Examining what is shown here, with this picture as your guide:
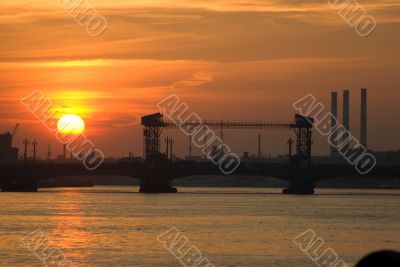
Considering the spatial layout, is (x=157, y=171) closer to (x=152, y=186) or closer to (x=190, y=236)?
(x=152, y=186)

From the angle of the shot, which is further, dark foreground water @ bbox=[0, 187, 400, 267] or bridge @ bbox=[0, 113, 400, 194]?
bridge @ bbox=[0, 113, 400, 194]

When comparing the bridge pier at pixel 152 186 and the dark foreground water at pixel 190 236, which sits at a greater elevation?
the bridge pier at pixel 152 186

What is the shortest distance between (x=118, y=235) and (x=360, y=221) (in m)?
36.0

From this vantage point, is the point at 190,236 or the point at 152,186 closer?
the point at 190,236

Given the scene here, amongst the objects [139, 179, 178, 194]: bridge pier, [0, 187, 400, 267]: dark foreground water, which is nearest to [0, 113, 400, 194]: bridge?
[139, 179, 178, 194]: bridge pier

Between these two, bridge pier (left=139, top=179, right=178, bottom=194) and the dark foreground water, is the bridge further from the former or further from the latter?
the dark foreground water

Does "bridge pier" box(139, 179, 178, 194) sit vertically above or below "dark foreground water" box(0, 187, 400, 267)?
above

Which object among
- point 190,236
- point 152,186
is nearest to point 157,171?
point 152,186

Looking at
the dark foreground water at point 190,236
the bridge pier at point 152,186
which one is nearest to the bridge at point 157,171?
the bridge pier at point 152,186

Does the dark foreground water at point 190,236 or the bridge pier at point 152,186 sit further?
the bridge pier at point 152,186

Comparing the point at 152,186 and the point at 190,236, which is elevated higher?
the point at 152,186

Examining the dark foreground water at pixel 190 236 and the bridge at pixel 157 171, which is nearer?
the dark foreground water at pixel 190 236

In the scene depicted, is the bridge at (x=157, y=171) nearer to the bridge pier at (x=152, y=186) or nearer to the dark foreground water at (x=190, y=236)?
the bridge pier at (x=152, y=186)

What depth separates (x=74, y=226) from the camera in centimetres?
8669
